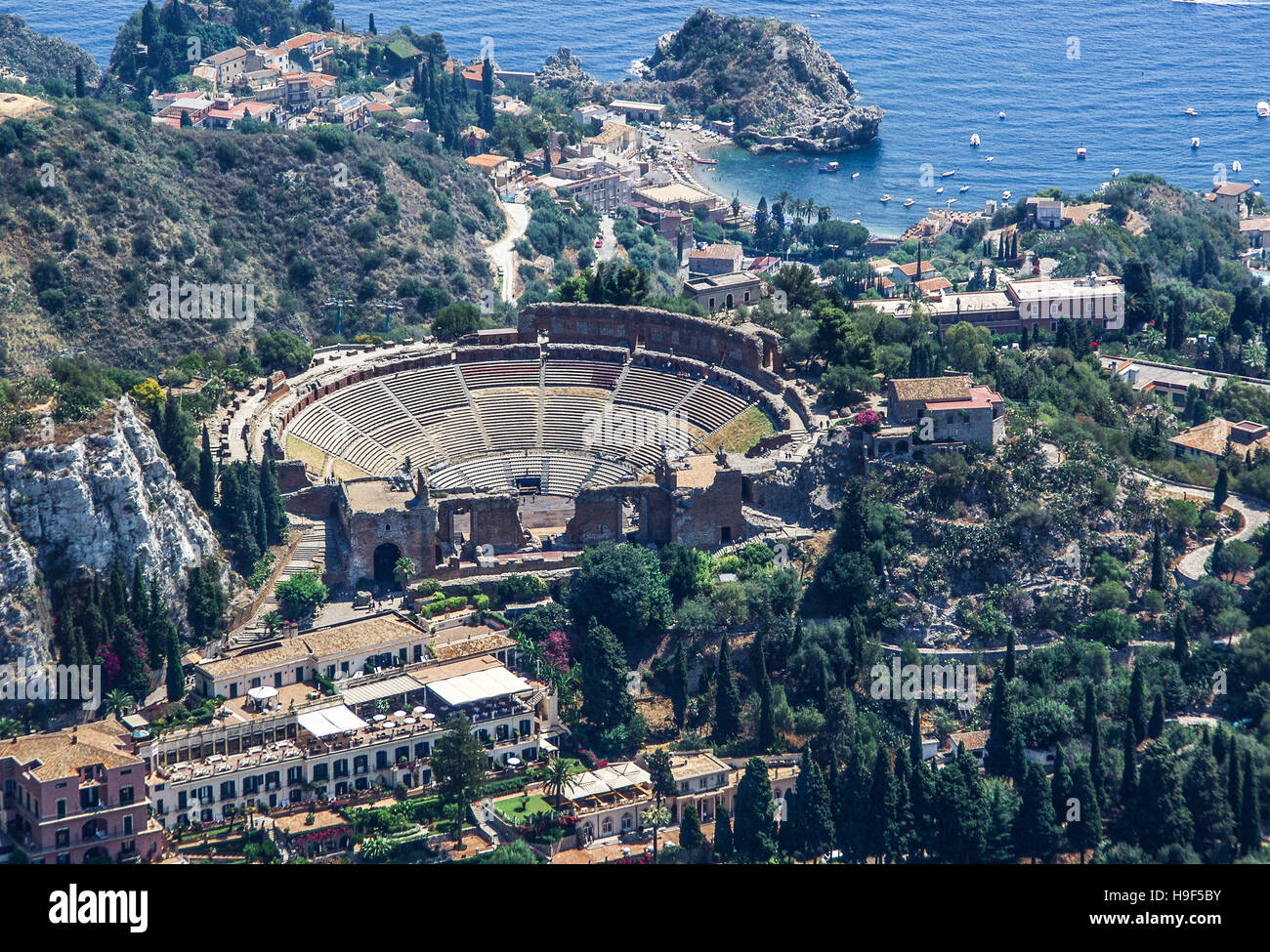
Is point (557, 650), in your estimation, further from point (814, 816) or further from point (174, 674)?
point (814, 816)

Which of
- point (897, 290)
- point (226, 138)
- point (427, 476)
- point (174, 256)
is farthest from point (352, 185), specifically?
point (427, 476)

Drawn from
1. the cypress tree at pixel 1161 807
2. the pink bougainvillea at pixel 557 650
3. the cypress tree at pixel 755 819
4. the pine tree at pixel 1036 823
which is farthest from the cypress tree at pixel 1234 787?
the pink bougainvillea at pixel 557 650

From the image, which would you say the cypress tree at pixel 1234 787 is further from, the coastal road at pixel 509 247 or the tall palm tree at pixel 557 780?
the coastal road at pixel 509 247

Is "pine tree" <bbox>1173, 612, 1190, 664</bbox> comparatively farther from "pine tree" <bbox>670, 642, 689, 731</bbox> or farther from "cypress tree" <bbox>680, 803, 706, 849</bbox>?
"cypress tree" <bbox>680, 803, 706, 849</bbox>

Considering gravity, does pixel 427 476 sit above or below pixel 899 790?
above

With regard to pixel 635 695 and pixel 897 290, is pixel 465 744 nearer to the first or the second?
pixel 635 695

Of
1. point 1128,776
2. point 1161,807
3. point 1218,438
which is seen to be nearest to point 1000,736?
point 1128,776
